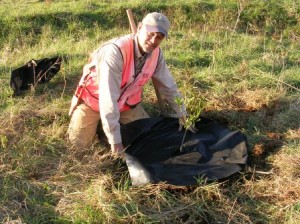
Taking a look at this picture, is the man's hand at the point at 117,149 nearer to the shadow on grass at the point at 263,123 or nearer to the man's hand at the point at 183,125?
the man's hand at the point at 183,125

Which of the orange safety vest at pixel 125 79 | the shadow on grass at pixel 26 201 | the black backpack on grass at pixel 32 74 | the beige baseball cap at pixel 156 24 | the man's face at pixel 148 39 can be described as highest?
the beige baseball cap at pixel 156 24

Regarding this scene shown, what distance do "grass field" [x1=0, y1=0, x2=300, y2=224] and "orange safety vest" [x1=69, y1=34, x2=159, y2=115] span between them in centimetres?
42

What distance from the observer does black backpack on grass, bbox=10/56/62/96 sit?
4.77m

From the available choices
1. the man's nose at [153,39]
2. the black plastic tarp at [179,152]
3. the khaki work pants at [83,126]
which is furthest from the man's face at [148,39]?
the khaki work pants at [83,126]

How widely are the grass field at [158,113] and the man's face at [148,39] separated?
0.77 m

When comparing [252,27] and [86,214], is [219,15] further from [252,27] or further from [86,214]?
[86,214]

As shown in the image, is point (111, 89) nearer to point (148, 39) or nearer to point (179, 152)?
point (148, 39)

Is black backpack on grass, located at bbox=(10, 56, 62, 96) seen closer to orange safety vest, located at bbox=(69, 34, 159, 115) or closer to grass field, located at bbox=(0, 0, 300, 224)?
grass field, located at bbox=(0, 0, 300, 224)

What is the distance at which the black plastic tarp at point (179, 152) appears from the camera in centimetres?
332

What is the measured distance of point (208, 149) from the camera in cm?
368

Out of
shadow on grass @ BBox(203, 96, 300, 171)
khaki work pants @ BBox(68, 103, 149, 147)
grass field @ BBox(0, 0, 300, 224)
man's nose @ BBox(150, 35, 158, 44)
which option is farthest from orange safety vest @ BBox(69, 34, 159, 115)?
shadow on grass @ BBox(203, 96, 300, 171)

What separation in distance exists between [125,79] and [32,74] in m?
1.68

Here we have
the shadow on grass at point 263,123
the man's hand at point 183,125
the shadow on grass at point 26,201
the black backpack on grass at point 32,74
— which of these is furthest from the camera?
the black backpack on grass at point 32,74

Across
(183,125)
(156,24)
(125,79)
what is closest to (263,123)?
(183,125)
